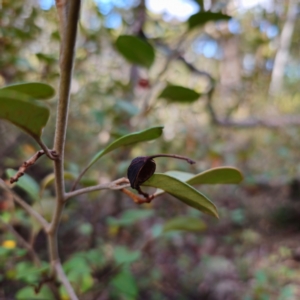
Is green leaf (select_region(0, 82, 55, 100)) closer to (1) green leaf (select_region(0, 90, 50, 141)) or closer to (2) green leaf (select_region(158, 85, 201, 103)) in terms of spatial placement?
(1) green leaf (select_region(0, 90, 50, 141))

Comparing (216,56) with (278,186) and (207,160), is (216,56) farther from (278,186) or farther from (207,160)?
(207,160)

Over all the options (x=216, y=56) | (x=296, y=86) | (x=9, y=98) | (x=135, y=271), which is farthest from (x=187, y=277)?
(x=296, y=86)

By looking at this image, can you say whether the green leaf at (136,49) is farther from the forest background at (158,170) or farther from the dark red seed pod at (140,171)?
the dark red seed pod at (140,171)

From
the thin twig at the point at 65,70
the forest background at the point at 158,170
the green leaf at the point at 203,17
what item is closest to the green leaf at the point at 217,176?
the thin twig at the point at 65,70

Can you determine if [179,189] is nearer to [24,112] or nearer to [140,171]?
[140,171]

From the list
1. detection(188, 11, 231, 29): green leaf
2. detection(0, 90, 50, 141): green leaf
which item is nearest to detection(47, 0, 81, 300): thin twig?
detection(0, 90, 50, 141): green leaf

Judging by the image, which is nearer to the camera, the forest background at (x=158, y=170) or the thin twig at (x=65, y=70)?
the thin twig at (x=65, y=70)

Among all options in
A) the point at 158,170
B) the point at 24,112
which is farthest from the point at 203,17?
the point at 158,170
